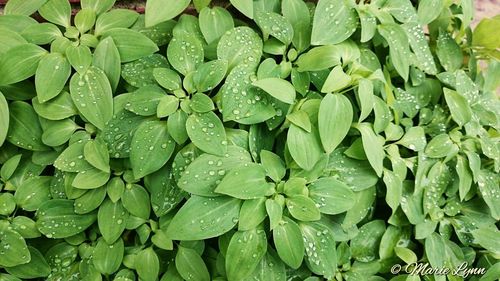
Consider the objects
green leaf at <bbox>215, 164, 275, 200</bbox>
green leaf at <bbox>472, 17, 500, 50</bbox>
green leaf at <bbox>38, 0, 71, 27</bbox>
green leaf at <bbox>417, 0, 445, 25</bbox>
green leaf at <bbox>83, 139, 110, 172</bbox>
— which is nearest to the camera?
green leaf at <bbox>215, 164, 275, 200</bbox>

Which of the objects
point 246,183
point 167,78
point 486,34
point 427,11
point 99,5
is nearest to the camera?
point 246,183

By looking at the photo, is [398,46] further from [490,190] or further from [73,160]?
[73,160]

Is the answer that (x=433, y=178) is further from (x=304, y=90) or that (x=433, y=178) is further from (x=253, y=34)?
(x=253, y=34)

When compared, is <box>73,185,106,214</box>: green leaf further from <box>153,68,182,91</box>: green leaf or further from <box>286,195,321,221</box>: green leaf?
<box>286,195,321,221</box>: green leaf

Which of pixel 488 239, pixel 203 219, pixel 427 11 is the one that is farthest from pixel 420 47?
pixel 203 219

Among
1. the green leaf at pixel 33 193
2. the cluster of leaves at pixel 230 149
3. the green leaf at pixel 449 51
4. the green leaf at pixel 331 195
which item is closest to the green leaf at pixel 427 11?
the cluster of leaves at pixel 230 149

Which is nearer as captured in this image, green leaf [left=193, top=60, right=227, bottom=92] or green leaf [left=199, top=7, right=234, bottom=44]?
green leaf [left=193, top=60, right=227, bottom=92]

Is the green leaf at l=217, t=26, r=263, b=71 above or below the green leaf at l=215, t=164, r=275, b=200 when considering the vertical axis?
above

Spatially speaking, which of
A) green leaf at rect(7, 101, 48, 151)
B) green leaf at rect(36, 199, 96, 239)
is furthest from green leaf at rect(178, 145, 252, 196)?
green leaf at rect(7, 101, 48, 151)
